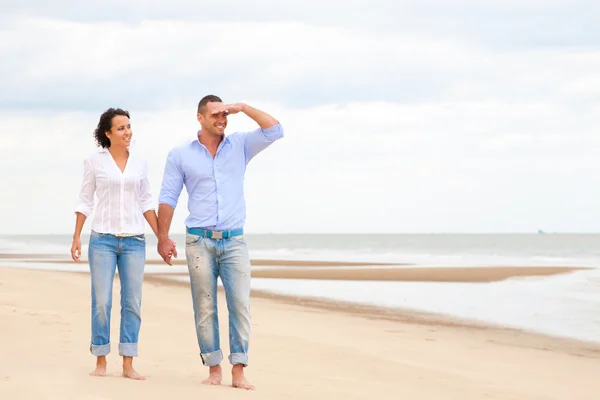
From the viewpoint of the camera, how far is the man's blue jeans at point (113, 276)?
19.6ft

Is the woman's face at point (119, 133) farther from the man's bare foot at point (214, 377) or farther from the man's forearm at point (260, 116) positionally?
the man's bare foot at point (214, 377)

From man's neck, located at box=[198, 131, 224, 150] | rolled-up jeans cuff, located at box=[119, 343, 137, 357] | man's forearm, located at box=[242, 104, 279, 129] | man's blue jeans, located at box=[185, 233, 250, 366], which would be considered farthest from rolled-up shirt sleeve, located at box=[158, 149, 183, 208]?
rolled-up jeans cuff, located at box=[119, 343, 137, 357]

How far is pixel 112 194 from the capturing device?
6035 millimetres

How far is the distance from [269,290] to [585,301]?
752 centimetres

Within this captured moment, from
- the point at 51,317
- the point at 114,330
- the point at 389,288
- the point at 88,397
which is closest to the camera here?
the point at 88,397

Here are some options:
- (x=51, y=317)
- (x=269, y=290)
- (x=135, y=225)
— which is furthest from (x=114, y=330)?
(x=269, y=290)

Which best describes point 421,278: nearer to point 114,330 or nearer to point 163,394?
→ point 114,330

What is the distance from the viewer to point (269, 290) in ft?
67.9

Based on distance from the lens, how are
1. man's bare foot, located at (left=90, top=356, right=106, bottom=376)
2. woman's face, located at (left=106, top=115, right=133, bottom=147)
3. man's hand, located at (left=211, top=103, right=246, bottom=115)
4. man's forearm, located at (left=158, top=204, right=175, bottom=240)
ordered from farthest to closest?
man's bare foot, located at (left=90, top=356, right=106, bottom=376), woman's face, located at (left=106, top=115, right=133, bottom=147), man's forearm, located at (left=158, top=204, right=175, bottom=240), man's hand, located at (left=211, top=103, right=246, bottom=115)

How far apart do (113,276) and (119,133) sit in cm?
106

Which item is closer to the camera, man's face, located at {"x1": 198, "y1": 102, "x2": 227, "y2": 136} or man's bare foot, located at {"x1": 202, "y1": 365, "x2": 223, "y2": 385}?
man's face, located at {"x1": 198, "y1": 102, "x2": 227, "y2": 136}

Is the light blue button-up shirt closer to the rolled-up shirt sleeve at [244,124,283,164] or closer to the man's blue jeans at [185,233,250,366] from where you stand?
the rolled-up shirt sleeve at [244,124,283,164]

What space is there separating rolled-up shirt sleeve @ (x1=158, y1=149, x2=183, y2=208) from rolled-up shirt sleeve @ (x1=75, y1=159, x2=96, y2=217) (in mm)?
551

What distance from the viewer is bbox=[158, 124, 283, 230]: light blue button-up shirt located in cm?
592
